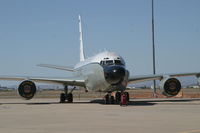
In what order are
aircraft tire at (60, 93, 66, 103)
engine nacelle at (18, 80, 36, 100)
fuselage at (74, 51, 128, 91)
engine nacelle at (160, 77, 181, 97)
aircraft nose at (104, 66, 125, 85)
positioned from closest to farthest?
1. aircraft nose at (104, 66, 125, 85)
2. fuselage at (74, 51, 128, 91)
3. engine nacelle at (18, 80, 36, 100)
4. engine nacelle at (160, 77, 181, 97)
5. aircraft tire at (60, 93, 66, 103)

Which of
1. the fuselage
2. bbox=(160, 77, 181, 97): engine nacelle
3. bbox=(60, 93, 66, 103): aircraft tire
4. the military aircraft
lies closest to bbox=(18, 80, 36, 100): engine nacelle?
the military aircraft

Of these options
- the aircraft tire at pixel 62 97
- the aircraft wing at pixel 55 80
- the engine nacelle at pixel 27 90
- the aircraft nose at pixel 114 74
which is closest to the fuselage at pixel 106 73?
the aircraft nose at pixel 114 74

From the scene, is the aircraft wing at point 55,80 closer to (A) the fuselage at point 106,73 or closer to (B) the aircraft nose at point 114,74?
(A) the fuselage at point 106,73

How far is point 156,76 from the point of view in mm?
27938

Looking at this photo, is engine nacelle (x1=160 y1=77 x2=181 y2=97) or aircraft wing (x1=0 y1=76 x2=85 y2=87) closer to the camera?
aircraft wing (x1=0 y1=76 x2=85 y2=87)

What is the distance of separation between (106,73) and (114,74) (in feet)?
2.57

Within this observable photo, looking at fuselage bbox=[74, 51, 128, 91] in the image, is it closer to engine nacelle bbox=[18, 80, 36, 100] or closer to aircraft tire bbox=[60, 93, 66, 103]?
aircraft tire bbox=[60, 93, 66, 103]

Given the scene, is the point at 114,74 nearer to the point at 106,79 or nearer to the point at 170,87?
the point at 106,79

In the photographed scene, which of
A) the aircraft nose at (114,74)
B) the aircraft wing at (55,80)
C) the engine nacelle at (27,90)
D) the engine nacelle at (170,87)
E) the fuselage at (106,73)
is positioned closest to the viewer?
the aircraft nose at (114,74)

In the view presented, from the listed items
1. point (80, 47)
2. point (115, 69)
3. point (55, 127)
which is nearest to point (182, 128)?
point (55, 127)

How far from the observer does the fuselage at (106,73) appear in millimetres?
23272

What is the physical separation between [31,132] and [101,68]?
14940mm

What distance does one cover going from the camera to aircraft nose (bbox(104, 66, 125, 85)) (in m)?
23.1

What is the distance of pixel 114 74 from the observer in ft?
75.9
